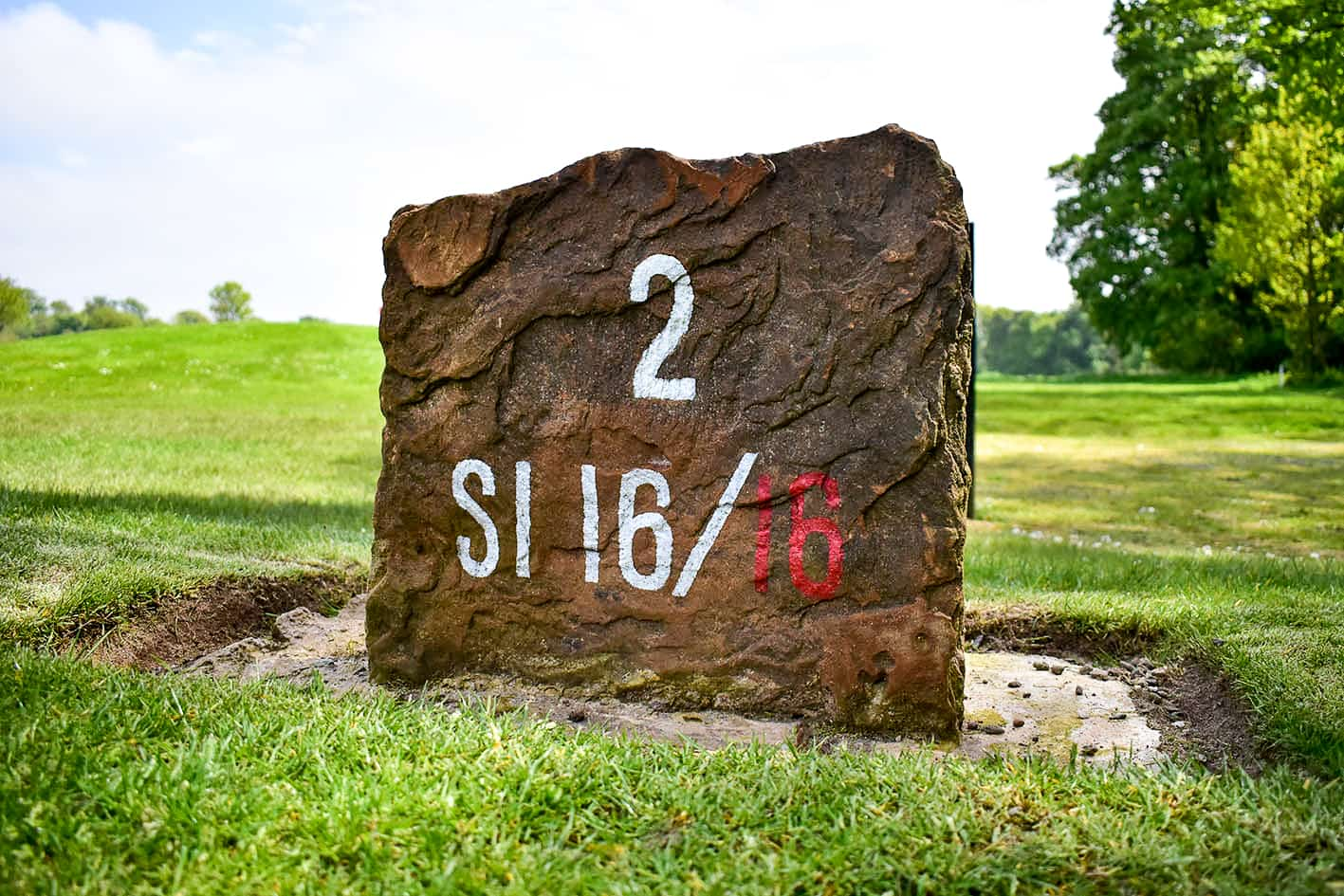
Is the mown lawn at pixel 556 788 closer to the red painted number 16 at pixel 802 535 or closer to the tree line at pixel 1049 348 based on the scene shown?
the red painted number 16 at pixel 802 535

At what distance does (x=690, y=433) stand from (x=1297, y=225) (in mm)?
24667

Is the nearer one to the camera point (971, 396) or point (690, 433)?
point (690, 433)

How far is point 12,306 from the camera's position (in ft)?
54.9

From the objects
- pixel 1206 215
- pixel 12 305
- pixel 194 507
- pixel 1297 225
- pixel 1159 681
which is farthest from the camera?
pixel 1206 215

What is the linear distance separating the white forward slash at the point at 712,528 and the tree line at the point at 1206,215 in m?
22.4

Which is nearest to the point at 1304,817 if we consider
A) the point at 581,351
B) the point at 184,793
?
the point at 581,351

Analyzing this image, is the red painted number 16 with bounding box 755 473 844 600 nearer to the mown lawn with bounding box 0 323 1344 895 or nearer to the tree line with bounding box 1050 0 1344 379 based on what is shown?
the mown lawn with bounding box 0 323 1344 895

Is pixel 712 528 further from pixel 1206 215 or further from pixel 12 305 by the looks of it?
pixel 1206 215

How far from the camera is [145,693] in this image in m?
3.37


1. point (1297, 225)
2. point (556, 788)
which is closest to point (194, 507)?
point (556, 788)

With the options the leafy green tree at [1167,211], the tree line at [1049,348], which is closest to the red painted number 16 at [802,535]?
the leafy green tree at [1167,211]

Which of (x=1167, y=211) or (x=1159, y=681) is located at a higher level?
(x=1167, y=211)

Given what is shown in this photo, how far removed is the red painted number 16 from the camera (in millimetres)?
3713

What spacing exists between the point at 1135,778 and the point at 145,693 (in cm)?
294
